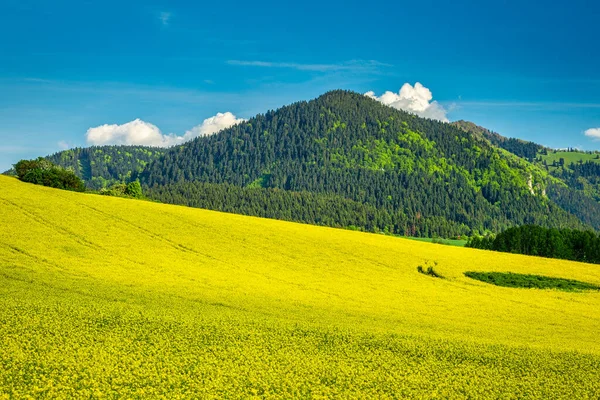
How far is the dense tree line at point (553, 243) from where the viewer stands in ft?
385

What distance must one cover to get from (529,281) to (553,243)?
73905 millimetres

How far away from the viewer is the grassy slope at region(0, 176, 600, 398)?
20.0 m

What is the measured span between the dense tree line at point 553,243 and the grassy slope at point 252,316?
59.3 m

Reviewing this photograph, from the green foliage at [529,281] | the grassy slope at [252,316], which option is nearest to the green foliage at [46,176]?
the grassy slope at [252,316]

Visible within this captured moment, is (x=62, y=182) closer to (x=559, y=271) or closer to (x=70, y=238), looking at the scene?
(x=70, y=238)

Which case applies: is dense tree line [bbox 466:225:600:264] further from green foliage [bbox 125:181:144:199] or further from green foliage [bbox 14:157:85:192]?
green foliage [bbox 14:157:85:192]

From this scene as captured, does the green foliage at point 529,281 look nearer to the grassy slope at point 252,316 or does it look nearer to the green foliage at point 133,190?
the grassy slope at point 252,316

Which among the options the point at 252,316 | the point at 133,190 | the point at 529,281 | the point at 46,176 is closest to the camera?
the point at 252,316

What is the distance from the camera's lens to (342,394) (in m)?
19.0

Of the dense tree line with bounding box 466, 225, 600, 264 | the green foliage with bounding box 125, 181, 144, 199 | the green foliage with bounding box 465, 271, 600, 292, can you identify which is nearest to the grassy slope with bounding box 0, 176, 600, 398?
the green foliage with bounding box 465, 271, 600, 292

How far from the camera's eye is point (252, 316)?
1219 inches

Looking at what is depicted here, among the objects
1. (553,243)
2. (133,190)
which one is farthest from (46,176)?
(553,243)

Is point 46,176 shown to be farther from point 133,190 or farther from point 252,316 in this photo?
point 252,316

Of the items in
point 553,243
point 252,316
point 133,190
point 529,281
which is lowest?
point 252,316
